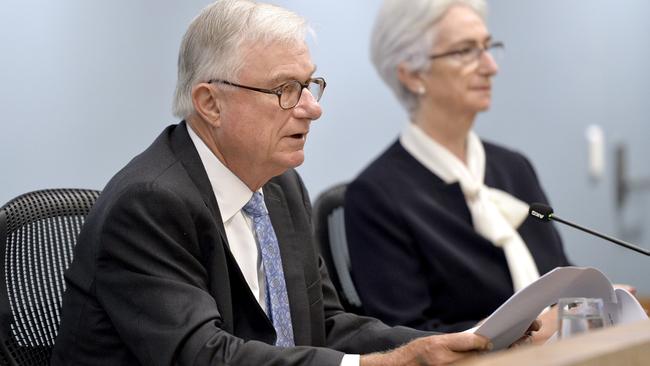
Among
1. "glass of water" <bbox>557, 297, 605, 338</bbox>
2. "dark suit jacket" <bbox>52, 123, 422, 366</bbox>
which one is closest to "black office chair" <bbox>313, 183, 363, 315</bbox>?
"dark suit jacket" <bbox>52, 123, 422, 366</bbox>

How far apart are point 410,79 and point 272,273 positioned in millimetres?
1209

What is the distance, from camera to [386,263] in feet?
8.77

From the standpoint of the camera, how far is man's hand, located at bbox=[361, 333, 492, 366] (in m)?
1.72

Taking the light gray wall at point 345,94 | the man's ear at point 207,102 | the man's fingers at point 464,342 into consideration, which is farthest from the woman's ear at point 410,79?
the man's fingers at point 464,342

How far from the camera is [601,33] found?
188 inches

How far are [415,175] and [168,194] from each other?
119 cm

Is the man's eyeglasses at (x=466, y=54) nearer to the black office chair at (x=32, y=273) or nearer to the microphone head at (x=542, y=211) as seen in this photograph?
the microphone head at (x=542, y=211)

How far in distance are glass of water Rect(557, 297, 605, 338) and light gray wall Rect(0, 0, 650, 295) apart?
2.84ft

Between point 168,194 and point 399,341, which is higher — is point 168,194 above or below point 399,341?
above

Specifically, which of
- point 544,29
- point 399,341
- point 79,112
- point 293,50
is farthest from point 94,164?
point 544,29

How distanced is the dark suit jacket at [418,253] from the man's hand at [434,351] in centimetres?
84

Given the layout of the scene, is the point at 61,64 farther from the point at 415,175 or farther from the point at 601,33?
the point at 601,33

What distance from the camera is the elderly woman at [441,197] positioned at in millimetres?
2701

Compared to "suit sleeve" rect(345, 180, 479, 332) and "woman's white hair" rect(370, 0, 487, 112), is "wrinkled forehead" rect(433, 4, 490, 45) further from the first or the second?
"suit sleeve" rect(345, 180, 479, 332)
